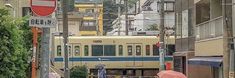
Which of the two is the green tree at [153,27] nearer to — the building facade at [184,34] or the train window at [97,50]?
the train window at [97,50]

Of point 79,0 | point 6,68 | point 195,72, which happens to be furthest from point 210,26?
point 79,0

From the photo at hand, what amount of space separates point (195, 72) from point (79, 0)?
203 feet

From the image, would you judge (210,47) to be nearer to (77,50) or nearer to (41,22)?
(77,50)

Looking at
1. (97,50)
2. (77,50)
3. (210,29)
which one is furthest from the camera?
(97,50)

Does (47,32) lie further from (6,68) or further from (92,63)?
(92,63)

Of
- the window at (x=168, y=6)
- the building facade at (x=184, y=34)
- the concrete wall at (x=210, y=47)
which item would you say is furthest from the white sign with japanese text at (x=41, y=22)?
the window at (x=168, y=6)

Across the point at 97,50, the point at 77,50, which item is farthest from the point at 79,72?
the point at 97,50

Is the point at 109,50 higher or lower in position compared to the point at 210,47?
lower

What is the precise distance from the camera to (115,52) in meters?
40.0

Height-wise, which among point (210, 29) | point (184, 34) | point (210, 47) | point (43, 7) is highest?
point (43, 7)

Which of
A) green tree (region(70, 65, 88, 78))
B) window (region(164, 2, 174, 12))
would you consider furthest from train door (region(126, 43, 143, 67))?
window (region(164, 2, 174, 12))

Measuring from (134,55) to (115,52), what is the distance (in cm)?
130

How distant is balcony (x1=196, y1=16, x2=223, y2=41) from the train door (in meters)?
10.8

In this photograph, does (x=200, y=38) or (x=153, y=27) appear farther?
(x=153, y=27)
